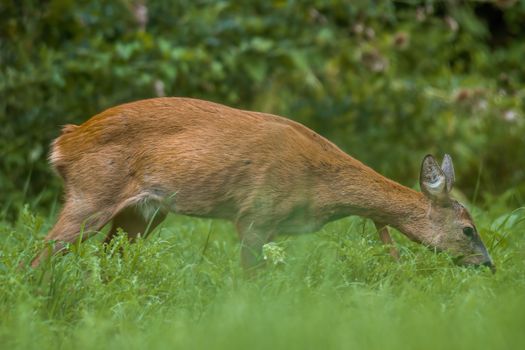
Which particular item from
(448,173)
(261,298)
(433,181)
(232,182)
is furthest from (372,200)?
(261,298)

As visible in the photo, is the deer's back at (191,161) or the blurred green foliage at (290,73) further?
the blurred green foliage at (290,73)

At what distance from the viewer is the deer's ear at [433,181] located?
246 inches

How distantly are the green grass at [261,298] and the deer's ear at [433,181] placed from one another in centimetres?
38

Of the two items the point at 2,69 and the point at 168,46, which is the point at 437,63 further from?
the point at 2,69

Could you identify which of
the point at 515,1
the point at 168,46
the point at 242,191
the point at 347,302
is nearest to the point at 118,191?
the point at 242,191

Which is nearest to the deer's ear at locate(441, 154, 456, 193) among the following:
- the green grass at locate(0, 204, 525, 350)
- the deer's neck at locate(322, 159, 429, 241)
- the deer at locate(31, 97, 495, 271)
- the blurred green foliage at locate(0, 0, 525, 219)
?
the deer at locate(31, 97, 495, 271)

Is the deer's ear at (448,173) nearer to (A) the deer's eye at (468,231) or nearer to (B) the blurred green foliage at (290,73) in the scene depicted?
(A) the deer's eye at (468,231)

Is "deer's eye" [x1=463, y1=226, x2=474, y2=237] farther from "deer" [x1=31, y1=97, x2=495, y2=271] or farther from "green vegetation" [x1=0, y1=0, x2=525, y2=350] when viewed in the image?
"green vegetation" [x1=0, y1=0, x2=525, y2=350]

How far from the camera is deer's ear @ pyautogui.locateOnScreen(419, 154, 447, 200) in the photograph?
246 inches

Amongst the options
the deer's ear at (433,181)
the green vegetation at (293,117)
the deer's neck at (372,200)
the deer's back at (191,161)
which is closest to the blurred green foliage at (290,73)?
the green vegetation at (293,117)

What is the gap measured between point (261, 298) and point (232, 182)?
4.50 feet

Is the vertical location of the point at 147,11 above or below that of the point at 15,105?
above

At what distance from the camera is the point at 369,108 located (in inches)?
402

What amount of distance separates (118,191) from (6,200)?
8.81 ft
